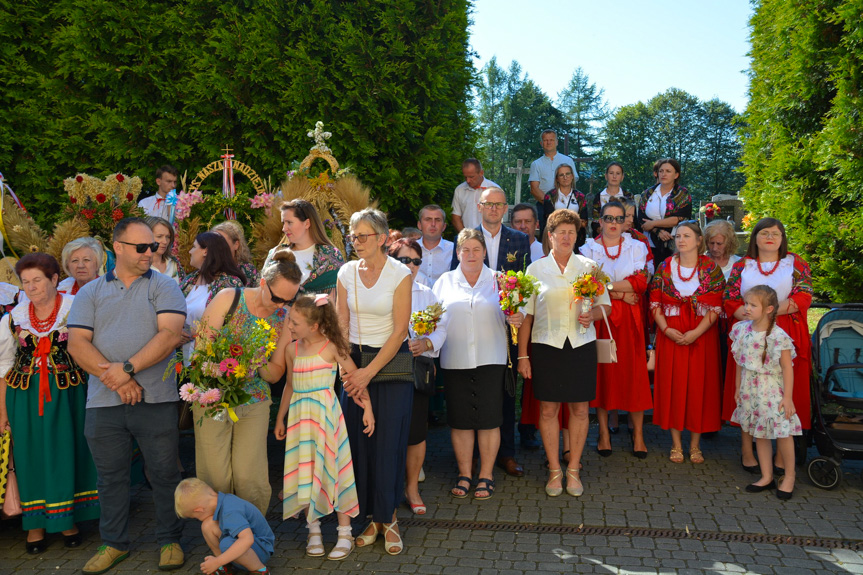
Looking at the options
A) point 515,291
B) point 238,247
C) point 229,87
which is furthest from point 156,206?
point 515,291

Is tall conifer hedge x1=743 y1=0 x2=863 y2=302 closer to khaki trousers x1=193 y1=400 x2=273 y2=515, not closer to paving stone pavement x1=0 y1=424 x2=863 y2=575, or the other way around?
paving stone pavement x1=0 y1=424 x2=863 y2=575

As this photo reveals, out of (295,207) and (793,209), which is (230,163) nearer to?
(295,207)

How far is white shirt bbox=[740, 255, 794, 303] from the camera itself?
591 cm

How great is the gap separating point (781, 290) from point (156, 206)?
6567 mm

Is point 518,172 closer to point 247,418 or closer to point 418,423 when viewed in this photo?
point 418,423

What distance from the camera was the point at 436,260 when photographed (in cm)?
686

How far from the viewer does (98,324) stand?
4375mm

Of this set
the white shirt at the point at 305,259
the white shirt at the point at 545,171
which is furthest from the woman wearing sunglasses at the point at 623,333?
the white shirt at the point at 545,171

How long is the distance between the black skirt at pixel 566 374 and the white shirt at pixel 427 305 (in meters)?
0.90

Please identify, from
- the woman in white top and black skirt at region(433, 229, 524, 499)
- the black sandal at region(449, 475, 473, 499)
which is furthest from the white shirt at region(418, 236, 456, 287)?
the black sandal at region(449, 475, 473, 499)

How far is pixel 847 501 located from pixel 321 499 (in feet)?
12.9

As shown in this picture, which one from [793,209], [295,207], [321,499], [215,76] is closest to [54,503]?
[321,499]

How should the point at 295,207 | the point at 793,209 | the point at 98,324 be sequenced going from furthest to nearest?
1. the point at 793,209
2. the point at 295,207
3. the point at 98,324

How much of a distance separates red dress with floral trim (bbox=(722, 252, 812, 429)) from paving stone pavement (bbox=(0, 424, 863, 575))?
0.64 meters
